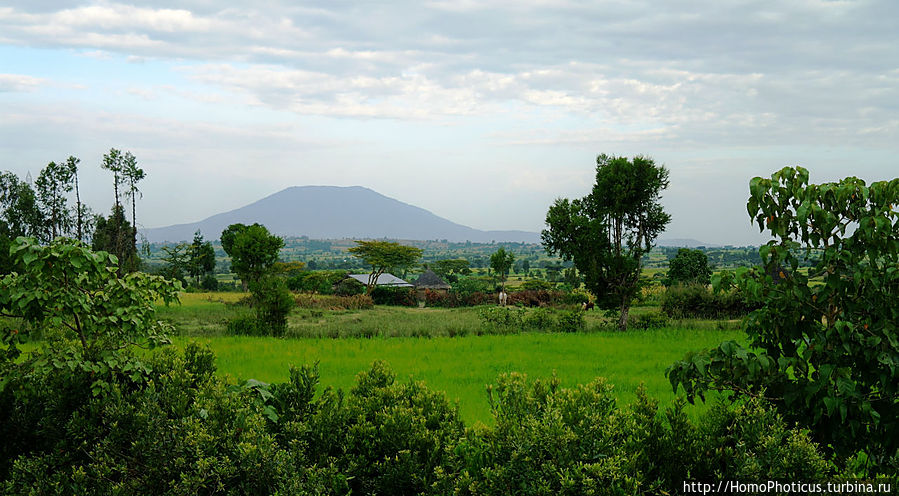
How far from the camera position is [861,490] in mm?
2521

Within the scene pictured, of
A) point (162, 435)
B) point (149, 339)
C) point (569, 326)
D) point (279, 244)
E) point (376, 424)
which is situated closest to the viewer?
point (162, 435)

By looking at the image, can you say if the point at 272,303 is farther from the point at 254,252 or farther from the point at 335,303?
the point at 335,303

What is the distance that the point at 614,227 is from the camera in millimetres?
17984

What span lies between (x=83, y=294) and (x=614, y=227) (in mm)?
15752

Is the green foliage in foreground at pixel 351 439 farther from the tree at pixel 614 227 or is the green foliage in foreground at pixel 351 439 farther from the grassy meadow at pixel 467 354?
the tree at pixel 614 227

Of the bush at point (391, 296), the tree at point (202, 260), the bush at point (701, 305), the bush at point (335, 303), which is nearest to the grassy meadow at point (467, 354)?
the bush at point (701, 305)

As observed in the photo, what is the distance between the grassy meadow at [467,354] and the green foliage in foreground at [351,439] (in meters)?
2.80

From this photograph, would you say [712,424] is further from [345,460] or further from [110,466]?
[110,466]

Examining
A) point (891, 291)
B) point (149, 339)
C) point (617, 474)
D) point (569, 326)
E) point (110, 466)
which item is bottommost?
point (569, 326)

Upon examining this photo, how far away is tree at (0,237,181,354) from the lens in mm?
4023

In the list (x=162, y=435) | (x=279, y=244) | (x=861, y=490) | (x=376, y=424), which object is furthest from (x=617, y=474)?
(x=279, y=244)

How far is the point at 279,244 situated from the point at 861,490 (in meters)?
31.5

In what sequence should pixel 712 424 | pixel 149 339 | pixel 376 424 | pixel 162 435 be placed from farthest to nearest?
pixel 149 339 < pixel 376 424 < pixel 162 435 < pixel 712 424

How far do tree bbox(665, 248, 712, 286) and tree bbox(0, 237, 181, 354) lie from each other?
43188mm
